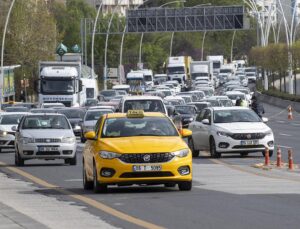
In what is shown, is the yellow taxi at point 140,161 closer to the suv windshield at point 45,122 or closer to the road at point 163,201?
the road at point 163,201

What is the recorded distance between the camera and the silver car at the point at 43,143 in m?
32.8

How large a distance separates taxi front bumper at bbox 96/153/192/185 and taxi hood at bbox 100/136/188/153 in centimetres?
21

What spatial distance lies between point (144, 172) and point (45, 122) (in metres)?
13.9

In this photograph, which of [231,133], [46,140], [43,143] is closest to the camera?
[43,143]

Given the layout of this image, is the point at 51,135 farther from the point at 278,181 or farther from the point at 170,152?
the point at 170,152

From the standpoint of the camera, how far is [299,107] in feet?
282

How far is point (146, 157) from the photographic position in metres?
20.8

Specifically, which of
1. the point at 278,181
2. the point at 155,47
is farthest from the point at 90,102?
the point at 155,47

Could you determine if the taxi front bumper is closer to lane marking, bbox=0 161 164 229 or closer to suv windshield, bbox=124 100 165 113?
lane marking, bbox=0 161 164 229

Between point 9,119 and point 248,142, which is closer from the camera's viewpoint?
point 248,142

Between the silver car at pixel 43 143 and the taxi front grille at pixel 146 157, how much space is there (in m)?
12.2

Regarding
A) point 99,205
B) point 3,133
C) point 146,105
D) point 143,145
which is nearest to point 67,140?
point 146,105

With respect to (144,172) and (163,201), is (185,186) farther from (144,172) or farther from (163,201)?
(163,201)

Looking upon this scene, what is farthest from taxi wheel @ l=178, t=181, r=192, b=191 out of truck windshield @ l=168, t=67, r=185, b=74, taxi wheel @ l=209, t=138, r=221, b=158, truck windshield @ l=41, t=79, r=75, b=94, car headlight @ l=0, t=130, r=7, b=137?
truck windshield @ l=168, t=67, r=185, b=74
